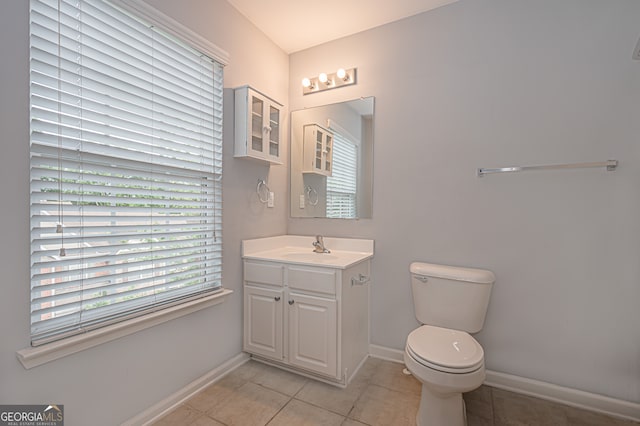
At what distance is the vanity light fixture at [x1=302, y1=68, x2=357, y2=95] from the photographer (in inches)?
91.7

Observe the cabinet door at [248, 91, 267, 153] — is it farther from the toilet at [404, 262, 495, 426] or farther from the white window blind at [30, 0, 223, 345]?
the toilet at [404, 262, 495, 426]

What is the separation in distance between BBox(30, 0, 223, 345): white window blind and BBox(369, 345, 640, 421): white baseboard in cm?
202

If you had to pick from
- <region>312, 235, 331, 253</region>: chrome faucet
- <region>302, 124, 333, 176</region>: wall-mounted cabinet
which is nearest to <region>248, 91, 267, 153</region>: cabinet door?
<region>302, 124, 333, 176</region>: wall-mounted cabinet

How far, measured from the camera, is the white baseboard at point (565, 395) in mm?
1564

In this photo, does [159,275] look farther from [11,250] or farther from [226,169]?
[226,169]

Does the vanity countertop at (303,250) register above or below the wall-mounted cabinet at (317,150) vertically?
below

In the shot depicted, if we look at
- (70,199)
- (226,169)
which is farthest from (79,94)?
(226,169)

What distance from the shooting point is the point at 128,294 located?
1434mm

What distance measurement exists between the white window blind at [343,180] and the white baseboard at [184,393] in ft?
4.40

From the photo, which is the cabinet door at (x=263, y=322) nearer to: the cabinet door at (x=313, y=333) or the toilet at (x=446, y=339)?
the cabinet door at (x=313, y=333)

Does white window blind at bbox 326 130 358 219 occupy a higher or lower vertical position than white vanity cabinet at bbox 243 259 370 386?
higher

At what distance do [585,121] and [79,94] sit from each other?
2622mm

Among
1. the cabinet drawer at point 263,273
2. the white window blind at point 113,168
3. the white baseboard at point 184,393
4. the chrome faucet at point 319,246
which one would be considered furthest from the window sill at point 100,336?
the chrome faucet at point 319,246

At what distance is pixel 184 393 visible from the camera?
5.57 feet
